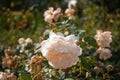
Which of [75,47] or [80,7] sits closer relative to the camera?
[75,47]

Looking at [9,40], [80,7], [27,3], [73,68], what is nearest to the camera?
[73,68]

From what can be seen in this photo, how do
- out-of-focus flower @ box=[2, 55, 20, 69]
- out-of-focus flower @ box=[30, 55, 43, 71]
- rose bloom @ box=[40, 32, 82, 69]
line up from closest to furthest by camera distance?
rose bloom @ box=[40, 32, 82, 69] → out-of-focus flower @ box=[30, 55, 43, 71] → out-of-focus flower @ box=[2, 55, 20, 69]

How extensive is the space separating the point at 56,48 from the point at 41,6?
17.3 ft

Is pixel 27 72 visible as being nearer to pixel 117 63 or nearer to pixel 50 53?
pixel 50 53

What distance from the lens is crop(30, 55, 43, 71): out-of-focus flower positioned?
8.00 ft

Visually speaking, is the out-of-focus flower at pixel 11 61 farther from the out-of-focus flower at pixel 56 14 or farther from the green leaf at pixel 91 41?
the green leaf at pixel 91 41

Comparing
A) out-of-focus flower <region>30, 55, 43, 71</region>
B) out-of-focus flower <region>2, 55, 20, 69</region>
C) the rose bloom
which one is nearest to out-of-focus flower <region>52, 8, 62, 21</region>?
out-of-focus flower <region>2, 55, 20, 69</region>

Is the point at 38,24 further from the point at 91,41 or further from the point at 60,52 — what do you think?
the point at 60,52

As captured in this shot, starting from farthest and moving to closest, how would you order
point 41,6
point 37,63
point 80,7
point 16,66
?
point 41,6 → point 80,7 → point 16,66 → point 37,63

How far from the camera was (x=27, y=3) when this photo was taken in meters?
7.96

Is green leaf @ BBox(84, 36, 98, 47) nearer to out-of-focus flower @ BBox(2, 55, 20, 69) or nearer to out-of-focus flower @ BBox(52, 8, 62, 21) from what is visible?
out-of-focus flower @ BBox(52, 8, 62, 21)

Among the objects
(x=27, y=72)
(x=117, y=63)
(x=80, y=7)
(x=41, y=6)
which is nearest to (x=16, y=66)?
(x=27, y=72)

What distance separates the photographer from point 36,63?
245 cm

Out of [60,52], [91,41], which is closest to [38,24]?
[91,41]
